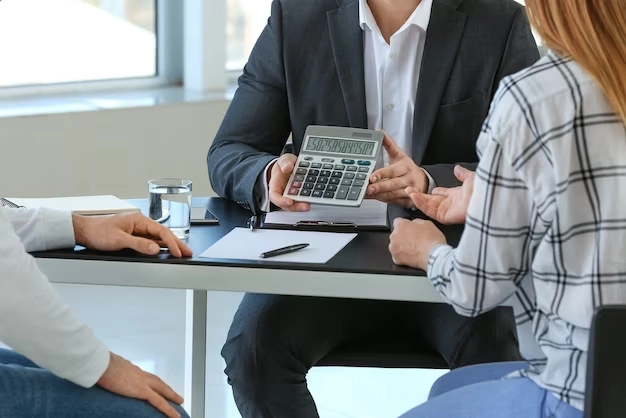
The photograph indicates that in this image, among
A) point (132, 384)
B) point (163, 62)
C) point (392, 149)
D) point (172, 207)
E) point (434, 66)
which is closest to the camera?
point (132, 384)

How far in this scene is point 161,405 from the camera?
1.50 m

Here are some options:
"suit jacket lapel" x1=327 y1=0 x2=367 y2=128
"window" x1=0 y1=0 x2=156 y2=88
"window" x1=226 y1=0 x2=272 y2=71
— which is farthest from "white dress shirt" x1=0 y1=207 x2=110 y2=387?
"window" x1=226 y1=0 x2=272 y2=71

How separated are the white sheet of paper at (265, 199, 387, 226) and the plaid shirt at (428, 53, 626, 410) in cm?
51

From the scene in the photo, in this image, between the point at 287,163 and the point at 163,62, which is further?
the point at 163,62

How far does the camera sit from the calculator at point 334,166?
5.99ft

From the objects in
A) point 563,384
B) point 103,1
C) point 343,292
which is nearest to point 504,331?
point 343,292

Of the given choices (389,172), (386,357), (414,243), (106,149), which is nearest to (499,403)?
(414,243)

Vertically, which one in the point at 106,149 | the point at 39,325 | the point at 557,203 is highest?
the point at 557,203

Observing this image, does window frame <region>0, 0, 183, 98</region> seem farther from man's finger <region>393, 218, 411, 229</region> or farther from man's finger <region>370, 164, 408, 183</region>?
man's finger <region>393, 218, 411, 229</region>

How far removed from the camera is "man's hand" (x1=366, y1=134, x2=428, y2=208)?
1.91 metres

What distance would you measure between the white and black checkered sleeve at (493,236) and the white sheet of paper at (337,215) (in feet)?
1.45

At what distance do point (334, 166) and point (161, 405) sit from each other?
57 centimetres

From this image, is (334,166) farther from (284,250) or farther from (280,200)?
(284,250)

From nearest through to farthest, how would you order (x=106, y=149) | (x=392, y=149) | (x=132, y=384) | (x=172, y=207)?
(x=132, y=384) < (x=172, y=207) < (x=392, y=149) < (x=106, y=149)
